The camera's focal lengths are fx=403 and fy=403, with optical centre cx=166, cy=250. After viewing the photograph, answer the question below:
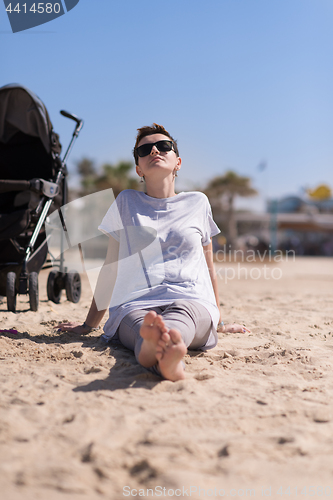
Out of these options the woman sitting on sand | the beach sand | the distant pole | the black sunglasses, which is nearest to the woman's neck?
the woman sitting on sand

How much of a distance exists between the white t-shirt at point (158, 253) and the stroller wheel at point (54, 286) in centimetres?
204

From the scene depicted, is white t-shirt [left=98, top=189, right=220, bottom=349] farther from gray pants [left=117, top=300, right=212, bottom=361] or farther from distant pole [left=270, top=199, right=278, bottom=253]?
distant pole [left=270, top=199, right=278, bottom=253]

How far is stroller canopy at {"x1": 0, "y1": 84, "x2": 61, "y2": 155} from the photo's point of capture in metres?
4.55

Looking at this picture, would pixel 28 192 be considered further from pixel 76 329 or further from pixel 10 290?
pixel 76 329

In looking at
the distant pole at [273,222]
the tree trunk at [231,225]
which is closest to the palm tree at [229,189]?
the tree trunk at [231,225]

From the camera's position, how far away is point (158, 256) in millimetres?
2459

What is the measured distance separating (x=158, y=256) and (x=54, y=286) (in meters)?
2.42

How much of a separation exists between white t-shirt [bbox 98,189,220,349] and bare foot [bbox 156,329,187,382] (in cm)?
47

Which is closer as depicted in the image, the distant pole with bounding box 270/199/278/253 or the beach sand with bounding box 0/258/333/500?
the beach sand with bounding box 0/258/333/500

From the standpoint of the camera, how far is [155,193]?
266cm

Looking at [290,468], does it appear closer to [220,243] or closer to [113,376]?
[113,376]

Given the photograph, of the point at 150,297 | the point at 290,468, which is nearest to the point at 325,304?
the point at 150,297

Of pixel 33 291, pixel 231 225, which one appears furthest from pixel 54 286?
pixel 231 225

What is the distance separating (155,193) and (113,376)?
1.19 m
